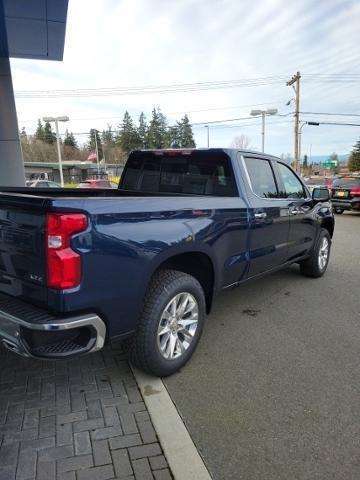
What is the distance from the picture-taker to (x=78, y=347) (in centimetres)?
241

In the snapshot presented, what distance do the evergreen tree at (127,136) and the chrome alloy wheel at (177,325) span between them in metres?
79.1

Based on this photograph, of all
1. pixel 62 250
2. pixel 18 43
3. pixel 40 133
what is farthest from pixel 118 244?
pixel 40 133

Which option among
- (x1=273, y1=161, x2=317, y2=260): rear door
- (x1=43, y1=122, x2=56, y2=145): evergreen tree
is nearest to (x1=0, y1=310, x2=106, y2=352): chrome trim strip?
(x1=273, y1=161, x2=317, y2=260): rear door

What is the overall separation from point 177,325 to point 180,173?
182 cm

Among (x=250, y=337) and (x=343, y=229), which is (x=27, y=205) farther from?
(x=343, y=229)

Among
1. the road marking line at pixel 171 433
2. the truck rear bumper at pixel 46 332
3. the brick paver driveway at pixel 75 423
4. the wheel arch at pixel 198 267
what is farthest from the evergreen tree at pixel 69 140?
the truck rear bumper at pixel 46 332

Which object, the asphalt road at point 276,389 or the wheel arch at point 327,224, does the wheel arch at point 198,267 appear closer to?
the asphalt road at point 276,389

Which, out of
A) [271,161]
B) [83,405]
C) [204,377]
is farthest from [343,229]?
[83,405]

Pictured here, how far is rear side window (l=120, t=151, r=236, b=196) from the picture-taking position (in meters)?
3.99

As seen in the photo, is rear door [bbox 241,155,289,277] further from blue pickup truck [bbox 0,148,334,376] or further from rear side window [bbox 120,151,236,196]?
Answer: rear side window [bbox 120,151,236,196]

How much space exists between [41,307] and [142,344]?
82 centimetres

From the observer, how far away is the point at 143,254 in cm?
266

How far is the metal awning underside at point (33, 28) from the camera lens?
6.18m

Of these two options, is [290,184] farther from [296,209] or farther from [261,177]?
[261,177]
